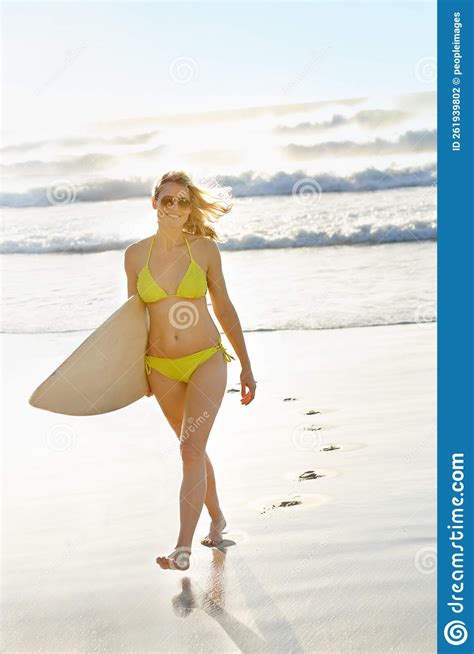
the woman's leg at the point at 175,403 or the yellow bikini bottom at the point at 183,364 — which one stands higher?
the yellow bikini bottom at the point at 183,364

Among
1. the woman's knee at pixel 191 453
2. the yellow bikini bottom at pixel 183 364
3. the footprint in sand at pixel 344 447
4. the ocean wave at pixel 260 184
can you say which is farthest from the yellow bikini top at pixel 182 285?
the ocean wave at pixel 260 184

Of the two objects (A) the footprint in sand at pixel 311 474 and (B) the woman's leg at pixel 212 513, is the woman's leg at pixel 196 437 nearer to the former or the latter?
(B) the woman's leg at pixel 212 513

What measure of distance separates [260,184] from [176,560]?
1616 centimetres

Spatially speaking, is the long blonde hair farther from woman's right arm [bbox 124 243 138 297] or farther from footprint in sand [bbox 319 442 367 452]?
footprint in sand [bbox 319 442 367 452]

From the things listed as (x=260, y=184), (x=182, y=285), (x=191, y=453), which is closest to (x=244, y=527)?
(x=191, y=453)

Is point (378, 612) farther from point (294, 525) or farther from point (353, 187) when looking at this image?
point (353, 187)

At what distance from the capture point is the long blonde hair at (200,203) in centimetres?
411

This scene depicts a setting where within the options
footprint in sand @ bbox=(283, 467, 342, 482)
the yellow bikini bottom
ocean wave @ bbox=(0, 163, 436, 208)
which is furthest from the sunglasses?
ocean wave @ bbox=(0, 163, 436, 208)

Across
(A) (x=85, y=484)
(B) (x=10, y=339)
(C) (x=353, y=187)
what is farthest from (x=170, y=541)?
(C) (x=353, y=187)

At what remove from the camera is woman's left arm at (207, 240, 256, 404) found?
417 cm

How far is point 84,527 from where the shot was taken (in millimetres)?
4355

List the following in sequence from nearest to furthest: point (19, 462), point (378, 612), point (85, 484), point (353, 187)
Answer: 1. point (378, 612)
2. point (85, 484)
3. point (19, 462)
4. point (353, 187)

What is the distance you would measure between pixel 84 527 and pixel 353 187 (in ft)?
52.3
